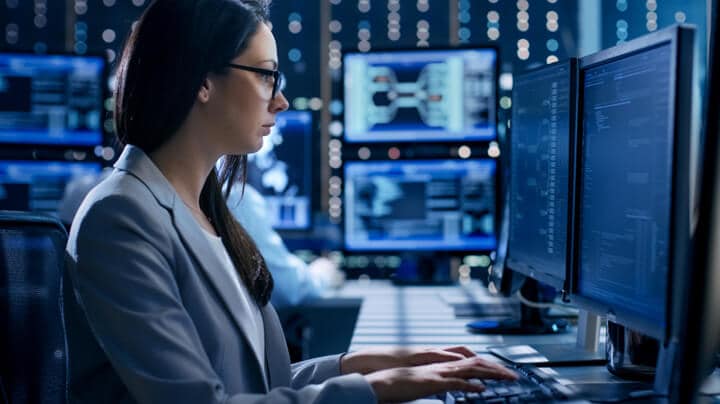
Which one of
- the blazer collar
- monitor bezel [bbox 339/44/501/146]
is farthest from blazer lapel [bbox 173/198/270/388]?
monitor bezel [bbox 339/44/501/146]

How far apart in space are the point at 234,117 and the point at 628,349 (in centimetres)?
71

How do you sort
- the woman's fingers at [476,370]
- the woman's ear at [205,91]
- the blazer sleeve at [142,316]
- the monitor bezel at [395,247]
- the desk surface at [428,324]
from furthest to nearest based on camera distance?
the monitor bezel at [395,247], the desk surface at [428,324], the woman's ear at [205,91], the woman's fingers at [476,370], the blazer sleeve at [142,316]

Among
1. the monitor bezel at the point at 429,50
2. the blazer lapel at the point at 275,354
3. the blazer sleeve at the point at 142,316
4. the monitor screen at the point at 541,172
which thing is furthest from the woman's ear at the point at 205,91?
the monitor bezel at the point at 429,50

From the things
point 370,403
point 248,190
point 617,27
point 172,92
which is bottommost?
point 370,403

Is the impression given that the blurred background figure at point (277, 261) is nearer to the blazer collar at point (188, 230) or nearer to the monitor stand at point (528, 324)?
the monitor stand at point (528, 324)

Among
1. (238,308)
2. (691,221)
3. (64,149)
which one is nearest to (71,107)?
(64,149)

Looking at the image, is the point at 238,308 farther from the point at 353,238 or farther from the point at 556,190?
the point at 353,238

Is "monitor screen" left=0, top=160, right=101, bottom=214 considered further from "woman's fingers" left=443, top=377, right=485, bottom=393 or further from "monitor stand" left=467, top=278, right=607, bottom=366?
"woman's fingers" left=443, top=377, right=485, bottom=393

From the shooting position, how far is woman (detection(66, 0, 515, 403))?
98cm

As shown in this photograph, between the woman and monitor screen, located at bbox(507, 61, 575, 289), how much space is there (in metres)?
0.31

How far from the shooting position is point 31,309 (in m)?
1.29

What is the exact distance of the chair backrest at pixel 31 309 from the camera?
1250 millimetres

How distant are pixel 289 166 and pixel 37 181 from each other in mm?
911

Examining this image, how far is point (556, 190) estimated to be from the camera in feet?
4.77
